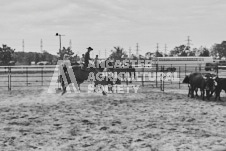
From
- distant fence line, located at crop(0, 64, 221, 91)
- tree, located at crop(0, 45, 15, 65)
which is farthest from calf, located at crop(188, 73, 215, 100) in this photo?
tree, located at crop(0, 45, 15, 65)

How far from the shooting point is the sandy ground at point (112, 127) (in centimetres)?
436

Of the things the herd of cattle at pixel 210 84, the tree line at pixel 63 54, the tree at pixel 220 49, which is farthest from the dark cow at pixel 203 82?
the tree at pixel 220 49

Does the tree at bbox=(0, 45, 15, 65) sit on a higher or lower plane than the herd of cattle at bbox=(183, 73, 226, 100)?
higher

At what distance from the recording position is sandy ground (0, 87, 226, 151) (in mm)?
4355

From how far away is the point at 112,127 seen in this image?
→ 217 inches

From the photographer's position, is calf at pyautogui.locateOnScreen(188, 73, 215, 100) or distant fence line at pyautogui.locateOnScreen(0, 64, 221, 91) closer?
calf at pyautogui.locateOnScreen(188, 73, 215, 100)

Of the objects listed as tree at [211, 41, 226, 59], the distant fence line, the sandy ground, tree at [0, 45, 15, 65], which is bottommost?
the sandy ground

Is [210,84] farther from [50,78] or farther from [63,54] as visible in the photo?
[63,54]

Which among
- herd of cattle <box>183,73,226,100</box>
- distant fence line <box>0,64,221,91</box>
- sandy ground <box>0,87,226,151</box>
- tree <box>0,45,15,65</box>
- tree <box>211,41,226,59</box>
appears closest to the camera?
sandy ground <box>0,87,226,151</box>

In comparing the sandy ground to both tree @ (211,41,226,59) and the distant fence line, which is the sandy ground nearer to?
the distant fence line

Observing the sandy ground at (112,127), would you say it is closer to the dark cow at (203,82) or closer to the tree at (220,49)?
the dark cow at (203,82)

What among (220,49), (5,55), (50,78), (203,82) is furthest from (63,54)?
(220,49)

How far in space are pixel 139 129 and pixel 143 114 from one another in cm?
158

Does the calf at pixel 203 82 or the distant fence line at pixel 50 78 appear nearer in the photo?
the calf at pixel 203 82
